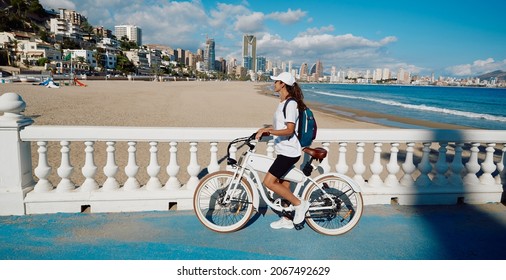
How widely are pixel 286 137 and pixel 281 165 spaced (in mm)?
295

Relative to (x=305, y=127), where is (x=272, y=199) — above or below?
below

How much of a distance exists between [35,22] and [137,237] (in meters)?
156

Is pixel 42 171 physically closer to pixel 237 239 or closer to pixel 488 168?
pixel 237 239

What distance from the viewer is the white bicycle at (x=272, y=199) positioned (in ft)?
11.8

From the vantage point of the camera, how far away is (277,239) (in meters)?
3.54

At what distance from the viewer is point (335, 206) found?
3695mm

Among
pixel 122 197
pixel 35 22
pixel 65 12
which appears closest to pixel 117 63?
pixel 35 22

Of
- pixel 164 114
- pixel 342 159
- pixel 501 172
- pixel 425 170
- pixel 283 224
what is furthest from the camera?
pixel 164 114

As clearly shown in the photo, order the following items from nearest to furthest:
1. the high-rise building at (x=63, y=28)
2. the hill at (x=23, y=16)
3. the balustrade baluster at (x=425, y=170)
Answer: the balustrade baluster at (x=425, y=170) → the hill at (x=23, y=16) → the high-rise building at (x=63, y=28)

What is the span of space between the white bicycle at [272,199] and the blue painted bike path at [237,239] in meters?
0.14

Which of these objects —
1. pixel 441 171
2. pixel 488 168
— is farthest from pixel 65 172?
pixel 488 168

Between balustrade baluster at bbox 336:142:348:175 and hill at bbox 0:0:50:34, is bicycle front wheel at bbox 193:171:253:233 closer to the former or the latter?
balustrade baluster at bbox 336:142:348:175

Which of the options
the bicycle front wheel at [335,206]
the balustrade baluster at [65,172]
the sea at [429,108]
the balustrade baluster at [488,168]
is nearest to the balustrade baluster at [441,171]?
the balustrade baluster at [488,168]

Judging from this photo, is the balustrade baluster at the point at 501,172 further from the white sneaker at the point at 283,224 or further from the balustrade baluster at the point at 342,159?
the white sneaker at the point at 283,224
